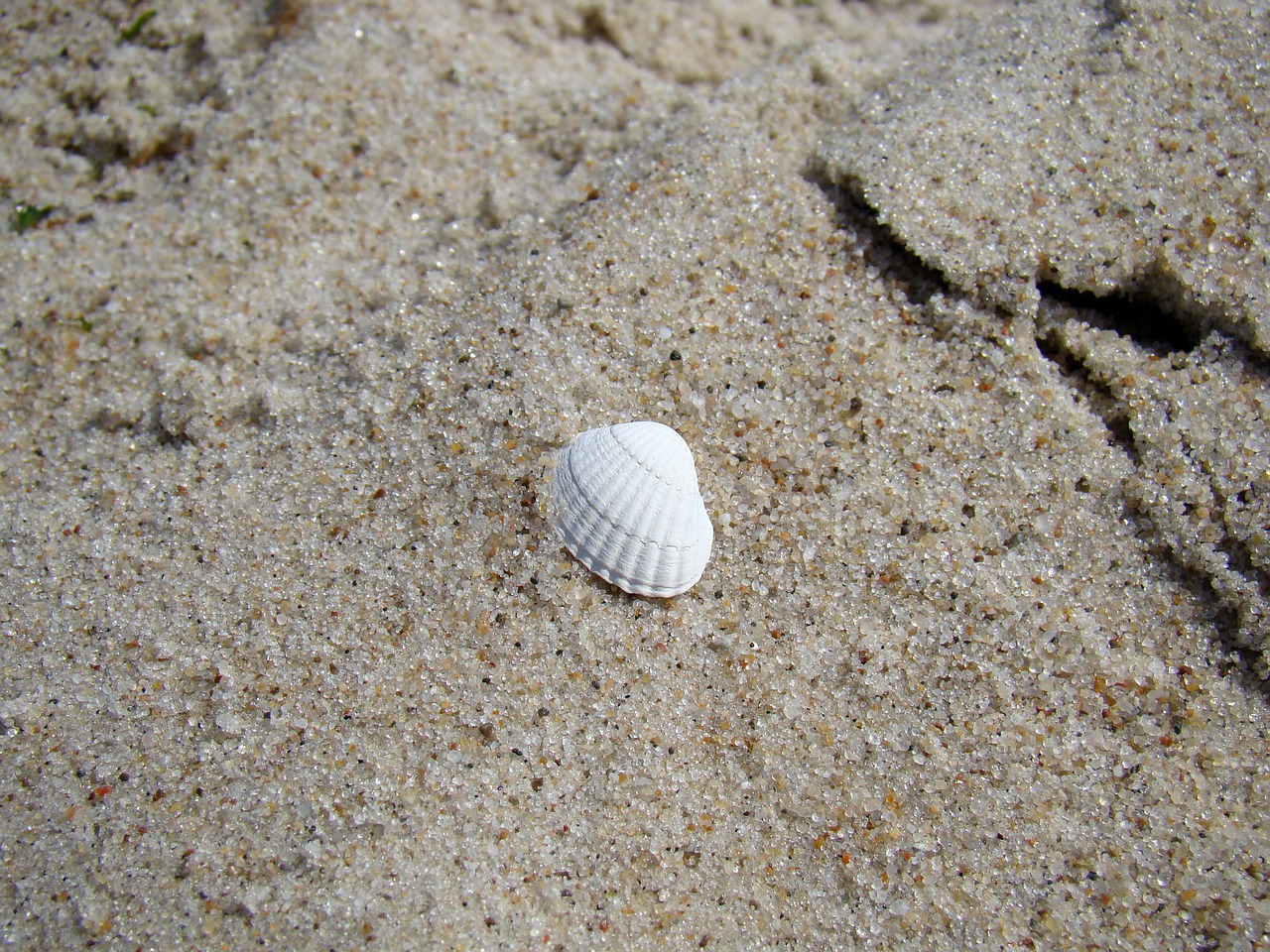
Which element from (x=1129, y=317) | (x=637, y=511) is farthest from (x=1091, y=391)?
(x=637, y=511)

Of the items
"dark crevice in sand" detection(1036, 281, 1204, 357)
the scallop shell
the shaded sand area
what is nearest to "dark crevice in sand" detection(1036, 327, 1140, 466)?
the shaded sand area

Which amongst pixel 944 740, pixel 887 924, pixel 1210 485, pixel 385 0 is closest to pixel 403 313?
pixel 385 0

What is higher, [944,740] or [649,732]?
[944,740]

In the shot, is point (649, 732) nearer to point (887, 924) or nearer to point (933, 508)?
point (887, 924)

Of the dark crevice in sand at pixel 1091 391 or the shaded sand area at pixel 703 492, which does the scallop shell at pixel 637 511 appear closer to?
the shaded sand area at pixel 703 492

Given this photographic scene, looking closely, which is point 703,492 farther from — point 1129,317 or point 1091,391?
point 1129,317

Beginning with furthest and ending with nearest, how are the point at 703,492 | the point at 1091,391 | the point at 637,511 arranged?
the point at 1091,391 → the point at 703,492 → the point at 637,511

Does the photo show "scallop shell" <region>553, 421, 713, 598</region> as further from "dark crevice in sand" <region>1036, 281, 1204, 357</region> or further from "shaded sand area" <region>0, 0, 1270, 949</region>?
"dark crevice in sand" <region>1036, 281, 1204, 357</region>

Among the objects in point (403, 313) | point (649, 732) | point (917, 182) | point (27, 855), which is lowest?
point (27, 855)
